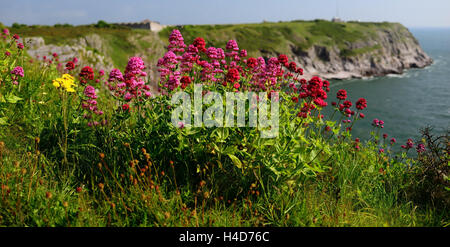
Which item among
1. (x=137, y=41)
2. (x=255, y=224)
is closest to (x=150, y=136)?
(x=255, y=224)

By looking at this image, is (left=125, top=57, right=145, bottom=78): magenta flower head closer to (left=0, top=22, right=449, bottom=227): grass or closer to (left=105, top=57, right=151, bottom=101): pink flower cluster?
(left=105, top=57, right=151, bottom=101): pink flower cluster

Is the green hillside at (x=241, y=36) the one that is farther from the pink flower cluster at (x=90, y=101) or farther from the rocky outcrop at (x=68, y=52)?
the pink flower cluster at (x=90, y=101)

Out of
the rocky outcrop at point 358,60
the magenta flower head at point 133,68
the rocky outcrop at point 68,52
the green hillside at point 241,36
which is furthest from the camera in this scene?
the rocky outcrop at point 358,60

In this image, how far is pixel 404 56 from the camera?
4141 inches

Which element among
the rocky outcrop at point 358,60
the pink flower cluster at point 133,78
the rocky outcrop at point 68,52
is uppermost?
the rocky outcrop at point 358,60

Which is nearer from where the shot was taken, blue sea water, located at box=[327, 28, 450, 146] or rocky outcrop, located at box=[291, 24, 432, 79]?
blue sea water, located at box=[327, 28, 450, 146]

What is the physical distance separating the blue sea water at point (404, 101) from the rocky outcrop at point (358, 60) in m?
7.44

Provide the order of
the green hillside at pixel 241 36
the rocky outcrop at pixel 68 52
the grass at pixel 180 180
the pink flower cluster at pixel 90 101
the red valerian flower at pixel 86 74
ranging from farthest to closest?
the green hillside at pixel 241 36
the rocky outcrop at pixel 68 52
the red valerian flower at pixel 86 74
the pink flower cluster at pixel 90 101
the grass at pixel 180 180

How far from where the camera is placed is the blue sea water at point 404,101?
124 feet

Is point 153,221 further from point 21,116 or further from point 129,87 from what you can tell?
point 21,116

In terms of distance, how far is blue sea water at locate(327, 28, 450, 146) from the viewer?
1492 inches

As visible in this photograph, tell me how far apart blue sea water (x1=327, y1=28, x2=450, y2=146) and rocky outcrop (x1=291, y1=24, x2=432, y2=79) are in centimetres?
744

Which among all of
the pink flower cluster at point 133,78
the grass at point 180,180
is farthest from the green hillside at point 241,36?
the grass at point 180,180

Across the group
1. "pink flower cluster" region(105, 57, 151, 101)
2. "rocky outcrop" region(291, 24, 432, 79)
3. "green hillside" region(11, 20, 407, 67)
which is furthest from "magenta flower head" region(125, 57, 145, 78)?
"rocky outcrop" region(291, 24, 432, 79)
